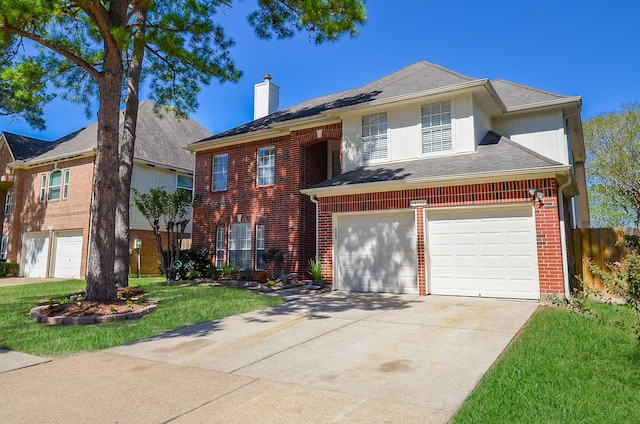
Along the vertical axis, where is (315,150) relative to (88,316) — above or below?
above

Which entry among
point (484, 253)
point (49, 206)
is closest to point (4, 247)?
point (49, 206)

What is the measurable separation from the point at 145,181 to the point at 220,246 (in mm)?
6338

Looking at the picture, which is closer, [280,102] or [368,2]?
[368,2]

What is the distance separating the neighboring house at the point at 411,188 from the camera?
9.50 metres

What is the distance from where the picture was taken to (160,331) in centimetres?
680

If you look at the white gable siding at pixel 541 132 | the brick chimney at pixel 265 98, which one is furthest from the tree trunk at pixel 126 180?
the white gable siding at pixel 541 132

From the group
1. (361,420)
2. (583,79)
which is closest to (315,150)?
(361,420)

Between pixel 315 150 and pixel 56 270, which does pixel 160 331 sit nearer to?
pixel 315 150

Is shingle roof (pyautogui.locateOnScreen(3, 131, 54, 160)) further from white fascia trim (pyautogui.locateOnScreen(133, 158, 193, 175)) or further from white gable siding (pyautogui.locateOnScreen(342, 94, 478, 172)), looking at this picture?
white gable siding (pyautogui.locateOnScreen(342, 94, 478, 172))

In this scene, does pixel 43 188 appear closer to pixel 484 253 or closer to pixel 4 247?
pixel 4 247

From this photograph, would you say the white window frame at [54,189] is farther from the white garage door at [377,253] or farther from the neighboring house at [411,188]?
the white garage door at [377,253]

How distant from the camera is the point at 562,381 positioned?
3910 millimetres

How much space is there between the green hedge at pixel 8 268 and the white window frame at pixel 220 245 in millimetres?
13431

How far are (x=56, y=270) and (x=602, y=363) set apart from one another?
892 inches
